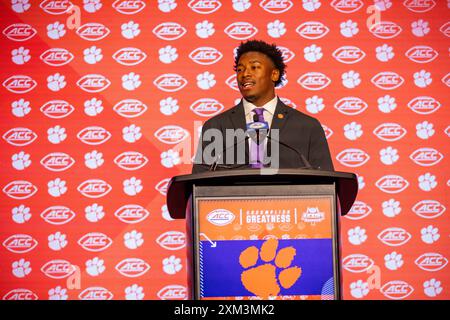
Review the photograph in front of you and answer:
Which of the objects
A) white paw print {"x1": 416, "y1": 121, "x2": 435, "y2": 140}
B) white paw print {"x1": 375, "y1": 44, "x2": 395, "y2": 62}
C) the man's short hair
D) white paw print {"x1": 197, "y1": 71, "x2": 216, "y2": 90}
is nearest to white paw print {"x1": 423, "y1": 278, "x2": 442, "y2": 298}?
white paw print {"x1": 416, "y1": 121, "x2": 435, "y2": 140}

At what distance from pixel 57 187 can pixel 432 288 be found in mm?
2451

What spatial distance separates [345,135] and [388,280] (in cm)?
95

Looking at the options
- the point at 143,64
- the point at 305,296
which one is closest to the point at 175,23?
the point at 143,64

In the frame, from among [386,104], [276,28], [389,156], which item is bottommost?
[389,156]

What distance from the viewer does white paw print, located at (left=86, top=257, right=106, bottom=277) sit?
3902 mm

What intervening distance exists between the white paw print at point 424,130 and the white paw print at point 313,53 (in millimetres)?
779

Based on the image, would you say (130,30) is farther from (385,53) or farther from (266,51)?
(385,53)

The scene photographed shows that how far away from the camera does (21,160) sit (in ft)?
13.2

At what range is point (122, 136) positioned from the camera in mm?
4016

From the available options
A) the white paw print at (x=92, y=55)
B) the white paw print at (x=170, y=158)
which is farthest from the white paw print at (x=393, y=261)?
the white paw print at (x=92, y=55)

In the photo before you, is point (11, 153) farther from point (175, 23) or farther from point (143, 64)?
point (175, 23)

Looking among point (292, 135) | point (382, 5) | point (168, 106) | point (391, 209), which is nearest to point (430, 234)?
point (391, 209)
